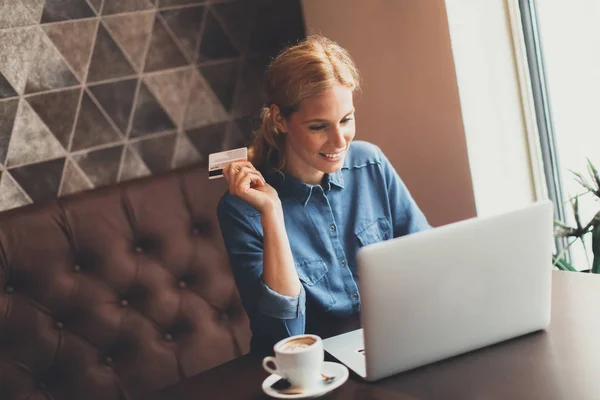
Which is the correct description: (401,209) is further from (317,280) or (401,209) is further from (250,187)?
(250,187)

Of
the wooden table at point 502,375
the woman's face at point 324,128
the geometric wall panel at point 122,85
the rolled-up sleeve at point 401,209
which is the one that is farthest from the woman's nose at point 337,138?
the geometric wall panel at point 122,85

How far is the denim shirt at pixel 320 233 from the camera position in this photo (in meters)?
1.40

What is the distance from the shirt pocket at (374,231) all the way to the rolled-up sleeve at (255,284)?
0.77 feet

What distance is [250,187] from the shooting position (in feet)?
4.92

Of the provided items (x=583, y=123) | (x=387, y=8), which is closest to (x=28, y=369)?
(x=387, y=8)

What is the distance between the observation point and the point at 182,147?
214cm

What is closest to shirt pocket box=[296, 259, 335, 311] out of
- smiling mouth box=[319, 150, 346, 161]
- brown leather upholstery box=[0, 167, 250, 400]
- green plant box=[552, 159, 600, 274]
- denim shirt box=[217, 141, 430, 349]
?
denim shirt box=[217, 141, 430, 349]

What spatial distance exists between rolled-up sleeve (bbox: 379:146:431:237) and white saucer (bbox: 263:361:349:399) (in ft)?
1.97

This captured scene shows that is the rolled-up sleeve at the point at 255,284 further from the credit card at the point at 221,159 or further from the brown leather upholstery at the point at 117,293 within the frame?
the brown leather upholstery at the point at 117,293

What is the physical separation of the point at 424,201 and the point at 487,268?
1.02 meters

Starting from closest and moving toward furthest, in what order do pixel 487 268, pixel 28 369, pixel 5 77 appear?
pixel 487 268
pixel 28 369
pixel 5 77

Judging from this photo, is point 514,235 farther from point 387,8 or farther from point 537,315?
point 387,8

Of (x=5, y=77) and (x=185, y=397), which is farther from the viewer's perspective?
(x=5, y=77)

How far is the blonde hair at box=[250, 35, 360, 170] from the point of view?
4.89 ft
